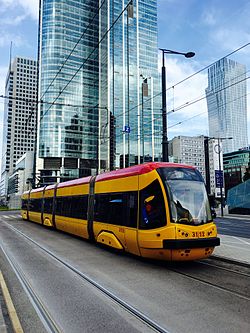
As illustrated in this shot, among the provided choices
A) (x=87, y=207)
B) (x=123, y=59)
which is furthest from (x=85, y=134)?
(x=87, y=207)

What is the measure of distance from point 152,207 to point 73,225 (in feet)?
24.1

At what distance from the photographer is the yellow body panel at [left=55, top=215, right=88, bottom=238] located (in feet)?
45.2

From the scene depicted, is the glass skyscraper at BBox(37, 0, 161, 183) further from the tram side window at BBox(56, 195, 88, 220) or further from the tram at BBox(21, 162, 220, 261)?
the tram at BBox(21, 162, 220, 261)

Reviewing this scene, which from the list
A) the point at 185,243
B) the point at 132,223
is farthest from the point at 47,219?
the point at 185,243

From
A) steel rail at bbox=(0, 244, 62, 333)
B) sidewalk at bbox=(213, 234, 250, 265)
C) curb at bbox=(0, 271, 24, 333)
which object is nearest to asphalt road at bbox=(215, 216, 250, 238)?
sidewalk at bbox=(213, 234, 250, 265)

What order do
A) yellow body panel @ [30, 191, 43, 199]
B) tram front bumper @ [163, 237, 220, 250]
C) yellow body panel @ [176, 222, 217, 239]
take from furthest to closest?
1. yellow body panel @ [30, 191, 43, 199]
2. yellow body panel @ [176, 222, 217, 239]
3. tram front bumper @ [163, 237, 220, 250]

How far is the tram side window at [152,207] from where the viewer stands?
28.2ft

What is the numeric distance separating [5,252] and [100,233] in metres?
3.44

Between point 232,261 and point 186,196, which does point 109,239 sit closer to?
point 186,196

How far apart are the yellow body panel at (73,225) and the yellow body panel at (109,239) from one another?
1976mm

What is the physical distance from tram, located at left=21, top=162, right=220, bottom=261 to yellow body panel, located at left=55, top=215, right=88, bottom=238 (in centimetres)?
146

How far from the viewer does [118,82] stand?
8462 cm

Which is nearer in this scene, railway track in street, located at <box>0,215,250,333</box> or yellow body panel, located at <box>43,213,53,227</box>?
railway track in street, located at <box>0,215,250,333</box>

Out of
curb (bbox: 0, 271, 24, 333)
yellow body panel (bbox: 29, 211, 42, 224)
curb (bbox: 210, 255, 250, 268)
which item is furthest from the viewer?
yellow body panel (bbox: 29, 211, 42, 224)
